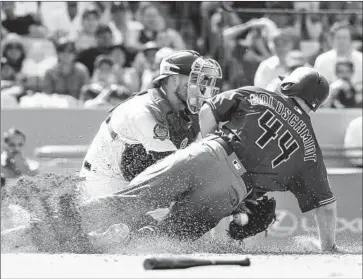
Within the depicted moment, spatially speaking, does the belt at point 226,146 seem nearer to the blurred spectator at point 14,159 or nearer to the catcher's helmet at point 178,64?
the catcher's helmet at point 178,64

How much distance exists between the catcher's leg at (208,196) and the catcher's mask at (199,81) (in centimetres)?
68

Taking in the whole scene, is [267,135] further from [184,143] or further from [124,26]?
[124,26]

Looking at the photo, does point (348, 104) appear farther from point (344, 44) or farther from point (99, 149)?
point (99, 149)

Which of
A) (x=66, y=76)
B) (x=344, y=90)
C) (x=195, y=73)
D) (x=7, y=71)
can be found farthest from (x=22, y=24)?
(x=195, y=73)

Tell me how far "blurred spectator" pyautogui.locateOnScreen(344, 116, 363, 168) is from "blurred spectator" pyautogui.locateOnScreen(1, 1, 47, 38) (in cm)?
429

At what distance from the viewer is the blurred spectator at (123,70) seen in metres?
11.1

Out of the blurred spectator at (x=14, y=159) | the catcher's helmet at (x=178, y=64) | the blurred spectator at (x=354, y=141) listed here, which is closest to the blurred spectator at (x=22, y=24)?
the blurred spectator at (x=14, y=159)

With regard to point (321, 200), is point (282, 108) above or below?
above

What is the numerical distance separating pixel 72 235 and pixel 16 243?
40 centimetres

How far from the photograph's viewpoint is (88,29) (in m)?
11.7

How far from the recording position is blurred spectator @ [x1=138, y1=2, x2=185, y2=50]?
11183 millimetres

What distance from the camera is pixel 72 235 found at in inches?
248

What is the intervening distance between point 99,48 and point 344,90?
130 inches

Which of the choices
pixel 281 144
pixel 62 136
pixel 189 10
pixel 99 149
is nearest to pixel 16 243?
pixel 99 149
